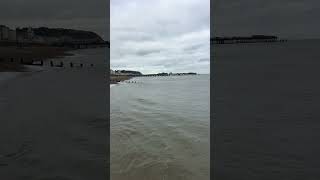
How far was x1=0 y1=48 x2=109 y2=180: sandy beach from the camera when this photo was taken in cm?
541

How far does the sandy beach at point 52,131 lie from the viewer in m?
5.41

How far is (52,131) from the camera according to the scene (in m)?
7.82

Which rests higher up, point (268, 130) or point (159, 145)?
point (268, 130)

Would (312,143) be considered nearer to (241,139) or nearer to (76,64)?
(241,139)

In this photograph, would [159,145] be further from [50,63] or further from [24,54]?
[50,63]

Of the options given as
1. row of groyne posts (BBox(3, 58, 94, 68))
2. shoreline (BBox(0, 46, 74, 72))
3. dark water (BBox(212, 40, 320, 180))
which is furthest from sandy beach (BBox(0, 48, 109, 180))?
row of groyne posts (BBox(3, 58, 94, 68))

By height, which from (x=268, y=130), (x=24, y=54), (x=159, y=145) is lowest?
(x=159, y=145)

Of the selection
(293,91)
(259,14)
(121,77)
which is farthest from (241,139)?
(121,77)

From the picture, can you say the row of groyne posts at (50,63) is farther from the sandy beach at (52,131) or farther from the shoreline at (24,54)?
the sandy beach at (52,131)

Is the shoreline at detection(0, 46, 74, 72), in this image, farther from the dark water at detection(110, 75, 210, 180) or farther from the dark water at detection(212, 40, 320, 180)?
the dark water at detection(212, 40, 320, 180)

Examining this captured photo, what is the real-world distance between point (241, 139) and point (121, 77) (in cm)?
2073

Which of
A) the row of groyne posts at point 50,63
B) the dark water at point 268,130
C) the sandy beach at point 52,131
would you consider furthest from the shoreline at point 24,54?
the dark water at point 268,130

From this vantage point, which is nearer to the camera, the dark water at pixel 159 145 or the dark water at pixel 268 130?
the dark water at pixel 268 130

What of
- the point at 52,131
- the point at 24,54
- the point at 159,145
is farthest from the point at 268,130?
the point at 24,54
